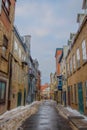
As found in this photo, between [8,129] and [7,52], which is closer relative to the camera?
[8,129]

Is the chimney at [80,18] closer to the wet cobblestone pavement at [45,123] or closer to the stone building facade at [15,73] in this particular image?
the stone building facade at [15,73]

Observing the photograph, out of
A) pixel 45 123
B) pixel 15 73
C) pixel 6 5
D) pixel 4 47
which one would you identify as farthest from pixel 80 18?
pixel 45 123

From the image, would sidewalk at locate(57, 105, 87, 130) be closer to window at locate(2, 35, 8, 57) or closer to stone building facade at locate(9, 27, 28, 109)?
stone building facade at locate(9, 27, 28, 109)

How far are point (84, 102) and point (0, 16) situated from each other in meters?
→ 9.42

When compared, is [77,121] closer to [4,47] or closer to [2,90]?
[2,90]

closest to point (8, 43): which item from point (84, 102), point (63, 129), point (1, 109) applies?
point (1, 109)

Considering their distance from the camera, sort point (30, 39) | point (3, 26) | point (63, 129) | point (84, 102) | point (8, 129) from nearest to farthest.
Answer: point (8, 129)
point (63, 129)
point (3, 26)
point (84, 102)
point (30, 39)

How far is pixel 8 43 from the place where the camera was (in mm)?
14922

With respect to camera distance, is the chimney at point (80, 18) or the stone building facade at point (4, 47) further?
the chimney at point (80, 18)

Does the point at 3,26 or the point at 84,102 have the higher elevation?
the point at 3,26

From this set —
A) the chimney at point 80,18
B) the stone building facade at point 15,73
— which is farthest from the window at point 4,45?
the chimney at point 80,18

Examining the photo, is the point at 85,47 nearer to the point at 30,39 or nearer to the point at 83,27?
the point at 83,27

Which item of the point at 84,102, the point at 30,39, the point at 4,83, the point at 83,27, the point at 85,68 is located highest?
the point at 30,39

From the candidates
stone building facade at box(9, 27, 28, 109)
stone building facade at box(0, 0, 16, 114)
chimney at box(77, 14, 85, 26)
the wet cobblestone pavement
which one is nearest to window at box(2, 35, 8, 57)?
stone building facade at box(0, 0, 16, 114)
